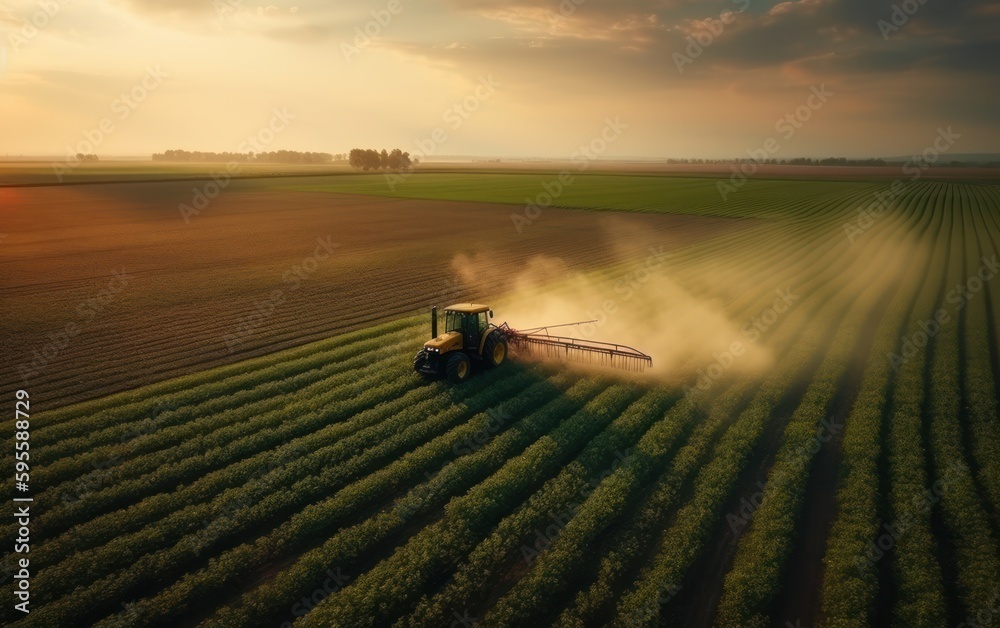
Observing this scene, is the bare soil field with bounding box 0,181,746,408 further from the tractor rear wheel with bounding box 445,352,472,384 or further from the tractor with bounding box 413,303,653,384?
the tractor rear wheel with bounding box 445,352,472,384

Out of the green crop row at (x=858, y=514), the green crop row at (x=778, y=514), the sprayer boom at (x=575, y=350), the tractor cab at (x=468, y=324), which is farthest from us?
the sprayer boom at (x=575, y=350)

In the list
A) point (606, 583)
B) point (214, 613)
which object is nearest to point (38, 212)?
point (214, 613)

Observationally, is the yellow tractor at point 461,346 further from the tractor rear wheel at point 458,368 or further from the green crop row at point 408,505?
the green crop row at point 408,505

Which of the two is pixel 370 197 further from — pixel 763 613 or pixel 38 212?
pixel 763 613

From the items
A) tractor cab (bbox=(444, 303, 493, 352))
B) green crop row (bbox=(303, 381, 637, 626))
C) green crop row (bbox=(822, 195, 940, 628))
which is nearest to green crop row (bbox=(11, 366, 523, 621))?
green crop row (bbox=(303, 381, 637, 626))

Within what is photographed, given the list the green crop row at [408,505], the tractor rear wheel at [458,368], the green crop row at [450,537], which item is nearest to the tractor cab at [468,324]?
the tractor rear wheel at [458,368]

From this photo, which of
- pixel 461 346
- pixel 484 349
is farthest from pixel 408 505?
pixel 484 349

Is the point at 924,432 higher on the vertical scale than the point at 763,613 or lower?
higher

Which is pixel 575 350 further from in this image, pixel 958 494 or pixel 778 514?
pixel 958 494
